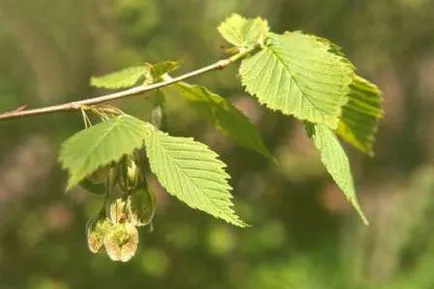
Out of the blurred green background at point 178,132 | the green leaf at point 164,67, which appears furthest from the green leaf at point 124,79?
the blurred green background at point 178,132

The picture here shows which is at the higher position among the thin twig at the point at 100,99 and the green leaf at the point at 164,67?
the green leaf at the point at 164,67

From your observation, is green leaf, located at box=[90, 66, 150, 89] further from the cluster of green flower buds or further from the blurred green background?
the blurred green background

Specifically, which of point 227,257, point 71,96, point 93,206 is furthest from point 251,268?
point 71,96

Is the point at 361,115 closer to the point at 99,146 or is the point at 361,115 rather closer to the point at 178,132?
the point at 99,146

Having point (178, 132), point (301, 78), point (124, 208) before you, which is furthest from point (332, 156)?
point (178, 132)

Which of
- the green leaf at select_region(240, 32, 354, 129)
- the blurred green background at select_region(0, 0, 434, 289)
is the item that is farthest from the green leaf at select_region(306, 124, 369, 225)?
the blurred green background at select_region(0, 0, 434, 289)

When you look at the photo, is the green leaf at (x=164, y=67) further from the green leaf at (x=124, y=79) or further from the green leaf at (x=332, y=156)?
the green leaf at (x=332, y=156)
